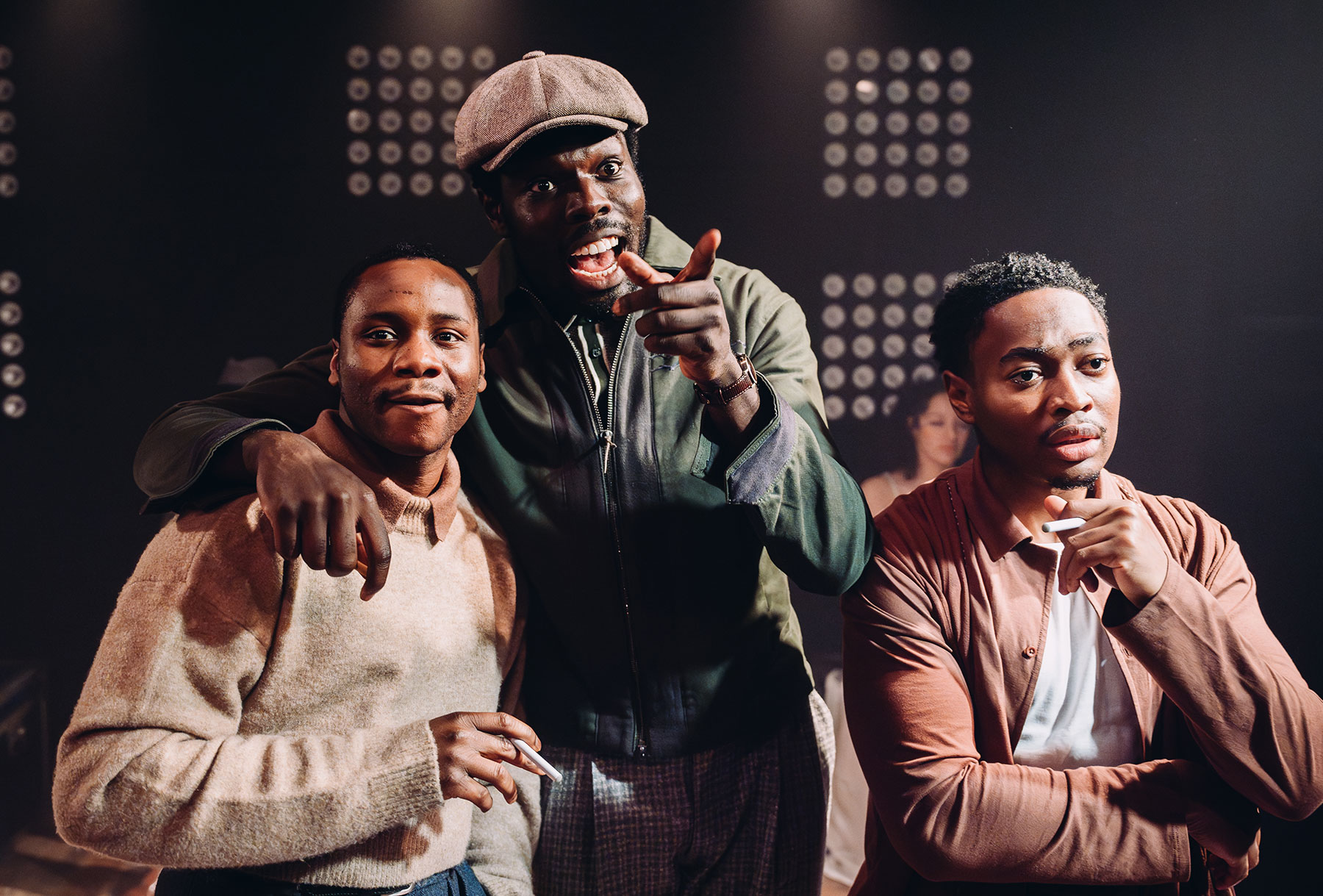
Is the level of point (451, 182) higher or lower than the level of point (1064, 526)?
higher

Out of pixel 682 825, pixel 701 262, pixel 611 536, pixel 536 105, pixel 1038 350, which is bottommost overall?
pixel 682 825

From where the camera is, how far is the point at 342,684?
1210mm

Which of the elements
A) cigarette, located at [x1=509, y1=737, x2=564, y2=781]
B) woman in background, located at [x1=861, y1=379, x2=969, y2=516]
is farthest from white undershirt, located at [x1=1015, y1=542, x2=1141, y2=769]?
woman in background, located at [x1=861, y1=379, x2=969, y2=516]

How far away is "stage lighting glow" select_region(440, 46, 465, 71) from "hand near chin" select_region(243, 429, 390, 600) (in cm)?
140

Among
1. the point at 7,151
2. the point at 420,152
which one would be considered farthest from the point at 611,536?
the point at 7,151

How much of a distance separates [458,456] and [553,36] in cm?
122

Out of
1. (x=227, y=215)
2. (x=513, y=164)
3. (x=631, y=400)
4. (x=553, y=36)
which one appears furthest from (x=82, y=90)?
(x=631, y=400)

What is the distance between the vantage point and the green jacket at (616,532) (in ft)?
4.73

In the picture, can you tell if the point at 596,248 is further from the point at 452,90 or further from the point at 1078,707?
the point at 452,90

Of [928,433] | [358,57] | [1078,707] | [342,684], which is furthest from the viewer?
[928,433]

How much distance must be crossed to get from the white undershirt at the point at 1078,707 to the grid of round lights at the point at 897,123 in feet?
3.93

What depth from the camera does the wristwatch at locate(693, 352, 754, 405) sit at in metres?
1.25

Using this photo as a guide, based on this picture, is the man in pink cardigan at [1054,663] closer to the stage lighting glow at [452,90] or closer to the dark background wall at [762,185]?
the dark background wall at [762,185]

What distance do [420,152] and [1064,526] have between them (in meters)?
1.68
